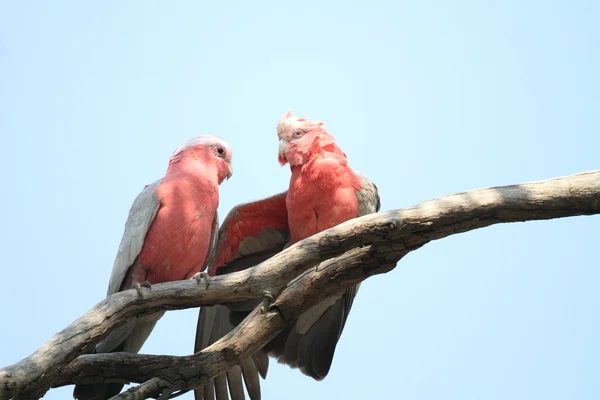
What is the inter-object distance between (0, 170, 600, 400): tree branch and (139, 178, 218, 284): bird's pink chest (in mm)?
988

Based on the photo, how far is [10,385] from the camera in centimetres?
528

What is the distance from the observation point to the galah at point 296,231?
24.7ft

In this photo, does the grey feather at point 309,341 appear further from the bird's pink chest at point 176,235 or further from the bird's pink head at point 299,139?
the bird's pink chest at point 176,235

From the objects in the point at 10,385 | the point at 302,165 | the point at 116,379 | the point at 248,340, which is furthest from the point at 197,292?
the point at 302,165

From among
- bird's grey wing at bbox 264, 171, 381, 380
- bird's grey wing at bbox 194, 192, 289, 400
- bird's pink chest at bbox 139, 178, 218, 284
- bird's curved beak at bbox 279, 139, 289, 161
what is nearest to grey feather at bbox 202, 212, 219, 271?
bird's pink chest at bbox 139, 178, 218, 284

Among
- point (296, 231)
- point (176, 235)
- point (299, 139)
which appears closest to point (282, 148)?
point (299, 139)

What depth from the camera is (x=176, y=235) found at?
23.5 feet

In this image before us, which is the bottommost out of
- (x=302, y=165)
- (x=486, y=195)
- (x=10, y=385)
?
(x=10, y=385)

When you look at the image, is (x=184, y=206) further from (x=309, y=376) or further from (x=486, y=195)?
(x=486, y=195)

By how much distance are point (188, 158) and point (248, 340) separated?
7.27ft

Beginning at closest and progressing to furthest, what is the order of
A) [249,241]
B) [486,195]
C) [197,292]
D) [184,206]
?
[486,195], [197,292], [184,206], [249,241]

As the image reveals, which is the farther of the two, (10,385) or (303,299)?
(303,299)

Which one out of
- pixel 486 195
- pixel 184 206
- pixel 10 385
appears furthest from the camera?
pixel 184 206

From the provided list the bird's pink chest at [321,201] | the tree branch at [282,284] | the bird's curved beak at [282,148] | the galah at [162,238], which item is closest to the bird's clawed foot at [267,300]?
the tree branch at [282,284]
